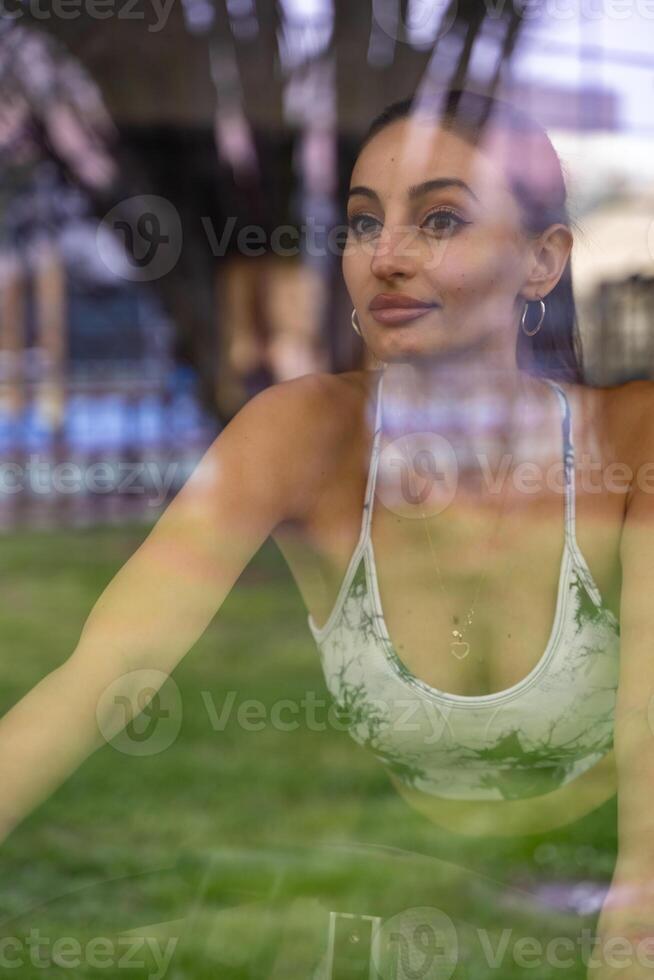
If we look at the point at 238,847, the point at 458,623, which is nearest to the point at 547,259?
the point at 458,623

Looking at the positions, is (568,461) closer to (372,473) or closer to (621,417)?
(621,417)

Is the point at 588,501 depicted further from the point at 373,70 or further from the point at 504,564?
the point at 373,70

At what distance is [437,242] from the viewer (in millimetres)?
987

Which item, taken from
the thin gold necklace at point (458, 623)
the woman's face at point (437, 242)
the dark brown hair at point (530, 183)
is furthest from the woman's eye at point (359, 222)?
the thin gold necklace at point (458, 623)

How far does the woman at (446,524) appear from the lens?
1.00 meters

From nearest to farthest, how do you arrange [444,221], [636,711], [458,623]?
[444,221] < [636,711] < [458,623]

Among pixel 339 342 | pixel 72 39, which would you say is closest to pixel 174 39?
pixel 72 39

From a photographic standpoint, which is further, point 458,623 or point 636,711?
point 458,623

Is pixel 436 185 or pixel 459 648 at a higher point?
pixel 436 185

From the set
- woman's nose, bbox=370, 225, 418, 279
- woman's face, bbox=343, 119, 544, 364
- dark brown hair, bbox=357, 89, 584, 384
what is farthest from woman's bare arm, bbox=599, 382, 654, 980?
woman's nose, bbox=370, 225, 418, 279

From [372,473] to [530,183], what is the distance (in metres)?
0.32

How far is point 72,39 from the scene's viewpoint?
1657 mm

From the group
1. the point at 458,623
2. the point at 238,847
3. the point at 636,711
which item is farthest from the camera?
the point at 238,847

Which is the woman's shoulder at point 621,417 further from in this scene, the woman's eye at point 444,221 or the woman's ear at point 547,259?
the woman's eye at point 444,221
